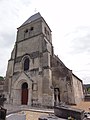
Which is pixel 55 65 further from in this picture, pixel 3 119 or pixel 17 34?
pixel 3 119

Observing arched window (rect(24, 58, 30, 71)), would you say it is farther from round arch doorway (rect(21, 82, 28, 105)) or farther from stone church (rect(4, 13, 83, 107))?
round arch doorway (rect(21, 82, 28, 105))

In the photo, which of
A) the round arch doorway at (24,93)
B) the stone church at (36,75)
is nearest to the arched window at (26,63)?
the stone church at (36,75)

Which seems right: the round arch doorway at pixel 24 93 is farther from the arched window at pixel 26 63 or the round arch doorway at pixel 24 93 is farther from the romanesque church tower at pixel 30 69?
the arched window at pixel 26 63

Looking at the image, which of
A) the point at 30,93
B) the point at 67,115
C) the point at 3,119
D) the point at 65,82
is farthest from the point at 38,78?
the point at 3,119

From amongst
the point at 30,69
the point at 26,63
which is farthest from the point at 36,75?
the point at 26,63

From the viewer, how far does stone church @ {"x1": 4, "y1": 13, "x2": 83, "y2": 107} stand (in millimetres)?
14500

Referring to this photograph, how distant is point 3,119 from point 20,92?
12.3 m

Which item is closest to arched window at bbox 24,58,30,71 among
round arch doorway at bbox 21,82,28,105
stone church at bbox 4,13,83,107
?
stone church at bbox 4,13,83,107

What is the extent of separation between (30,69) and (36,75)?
1599 millimetres

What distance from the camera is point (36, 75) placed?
52.0ft

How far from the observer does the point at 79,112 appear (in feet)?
19.6

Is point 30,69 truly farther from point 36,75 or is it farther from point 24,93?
point 24,93

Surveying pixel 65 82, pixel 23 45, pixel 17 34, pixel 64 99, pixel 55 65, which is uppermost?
pixel 17 34

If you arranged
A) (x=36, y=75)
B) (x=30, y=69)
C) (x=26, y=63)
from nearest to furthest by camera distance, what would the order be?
(x=36, y=75)
(x=30, y=69)
(x=26, y=63)
